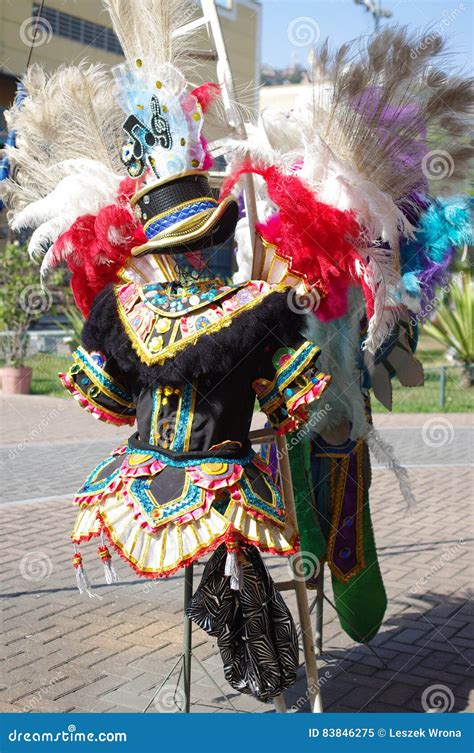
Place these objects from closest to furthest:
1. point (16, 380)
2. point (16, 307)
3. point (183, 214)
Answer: point (183, 214)
point (16, 307)
point (16, 380)

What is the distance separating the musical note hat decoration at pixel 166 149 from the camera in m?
2.93

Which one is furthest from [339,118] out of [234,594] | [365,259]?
[234,594]

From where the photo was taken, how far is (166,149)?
295 cm

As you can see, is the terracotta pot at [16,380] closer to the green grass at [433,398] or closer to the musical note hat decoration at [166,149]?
the green grass at [433,398]

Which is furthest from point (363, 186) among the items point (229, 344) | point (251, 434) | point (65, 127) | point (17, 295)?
point (17, 295)

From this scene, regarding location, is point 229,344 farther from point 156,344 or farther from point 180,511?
point 180,511

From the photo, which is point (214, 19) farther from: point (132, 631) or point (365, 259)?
point (132, 631)

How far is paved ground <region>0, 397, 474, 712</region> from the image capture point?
3.75 meters

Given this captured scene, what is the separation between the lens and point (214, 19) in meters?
3.19

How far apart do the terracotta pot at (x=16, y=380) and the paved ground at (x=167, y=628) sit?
567cm

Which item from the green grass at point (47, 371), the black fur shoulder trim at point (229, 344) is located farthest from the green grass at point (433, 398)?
the black fur shoulder trim at point (229, 344)

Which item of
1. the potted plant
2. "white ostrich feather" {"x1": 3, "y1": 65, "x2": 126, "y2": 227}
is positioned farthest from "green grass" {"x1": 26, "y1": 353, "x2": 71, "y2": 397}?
"white ostrich feather" {"x1": 3, "y1": 65, "x2": 126, "y2": 227}

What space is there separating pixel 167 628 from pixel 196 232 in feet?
8.19
